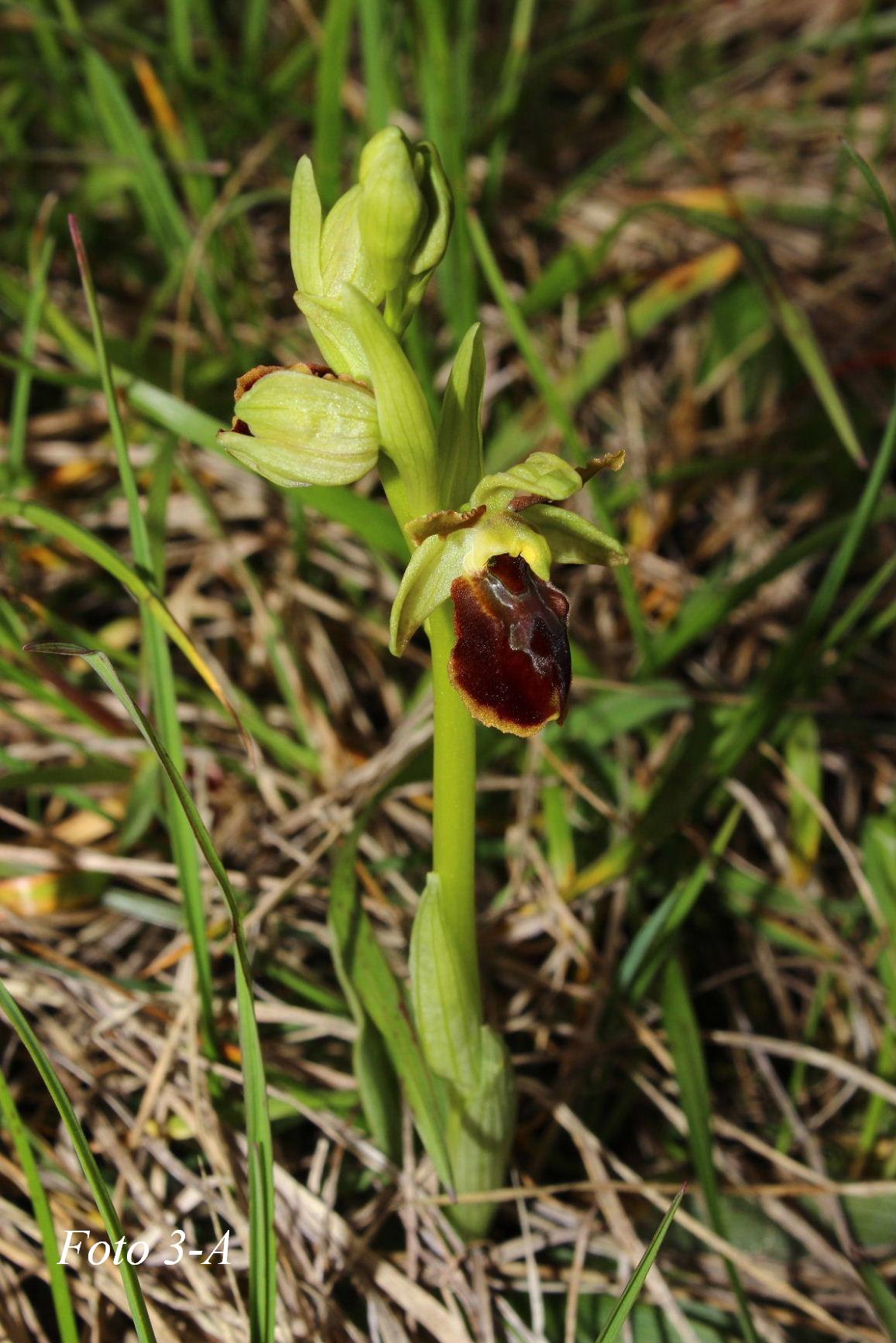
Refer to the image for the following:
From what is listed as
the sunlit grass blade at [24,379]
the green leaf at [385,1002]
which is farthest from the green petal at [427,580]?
the sunlit grass blade at [24,379]

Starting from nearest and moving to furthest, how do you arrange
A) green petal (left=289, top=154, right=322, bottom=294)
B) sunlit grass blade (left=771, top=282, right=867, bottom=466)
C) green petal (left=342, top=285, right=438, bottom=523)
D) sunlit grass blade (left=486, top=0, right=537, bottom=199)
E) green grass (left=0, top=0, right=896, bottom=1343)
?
1. green petal (left=342, top=285, right=438, bottom=523)
2. green petal (left=289, top=154, right=322, bottom=294)
3. green grass (left=0, top=0, right=896, bottom=1343)
4. sunlit grass blade (left=771, top=282, right=867, bottom=466)
5. sunlit grass blade (left=486, top=0, right=537, bottom=199)

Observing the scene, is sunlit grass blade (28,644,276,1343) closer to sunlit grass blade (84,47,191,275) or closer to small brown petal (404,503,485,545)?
small brown petal (404,503,485,545)

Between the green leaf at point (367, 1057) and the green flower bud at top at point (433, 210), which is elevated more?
the green flower bud at top at point (433, 210)

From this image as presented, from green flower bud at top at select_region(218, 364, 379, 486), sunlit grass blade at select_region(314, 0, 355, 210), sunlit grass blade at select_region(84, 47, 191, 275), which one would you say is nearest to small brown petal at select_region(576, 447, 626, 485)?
green flower bud at top at select_region(218, 364, 379, 486)

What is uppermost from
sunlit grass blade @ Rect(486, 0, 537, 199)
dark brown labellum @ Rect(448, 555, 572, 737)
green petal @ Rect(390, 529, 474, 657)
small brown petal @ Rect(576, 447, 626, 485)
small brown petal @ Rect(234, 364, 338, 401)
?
sunlit grass blade @ Rect(486, 0, 537, 199)

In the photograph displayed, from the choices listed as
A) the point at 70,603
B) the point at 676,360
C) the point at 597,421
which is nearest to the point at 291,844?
the point at 70,603

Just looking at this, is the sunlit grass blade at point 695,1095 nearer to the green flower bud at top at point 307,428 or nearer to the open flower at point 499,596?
the open flower at point 499,596

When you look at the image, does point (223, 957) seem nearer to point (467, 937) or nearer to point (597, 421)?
point (467, 937)

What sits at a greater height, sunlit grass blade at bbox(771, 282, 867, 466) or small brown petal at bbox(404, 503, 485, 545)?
small brown petal at bbox(404, 503, 485, 545)
